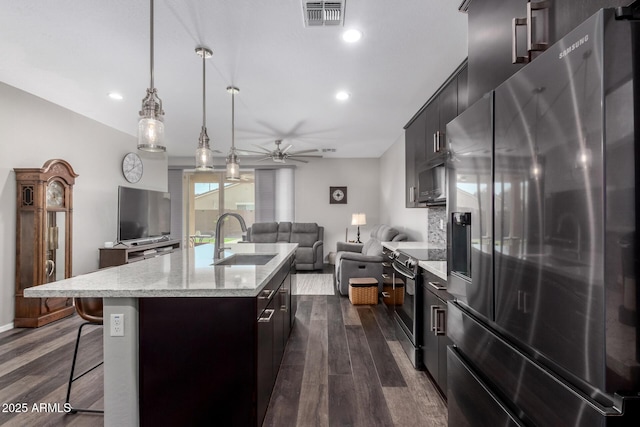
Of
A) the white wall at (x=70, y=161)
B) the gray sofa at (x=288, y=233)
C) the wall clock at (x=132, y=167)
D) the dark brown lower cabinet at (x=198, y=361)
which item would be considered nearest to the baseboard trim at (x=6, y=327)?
the white wall at (x=70, y=161)

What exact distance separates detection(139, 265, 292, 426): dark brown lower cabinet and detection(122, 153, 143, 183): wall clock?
14.9 feet

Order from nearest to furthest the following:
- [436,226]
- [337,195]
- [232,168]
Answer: [232,168]
[436,226]
[337,195]

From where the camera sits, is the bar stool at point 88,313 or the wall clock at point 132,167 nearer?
the bar stool at point 88,313

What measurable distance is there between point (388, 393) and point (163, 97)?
377cm

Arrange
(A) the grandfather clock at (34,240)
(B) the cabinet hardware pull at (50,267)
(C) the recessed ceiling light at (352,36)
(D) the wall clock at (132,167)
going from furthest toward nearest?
(D) the wall clock at (132,167), (B) the cabinet hardware pull at (50,267), (A) the grandfather clock at (34,240), (C) the recessed ceiling light at (352,36)

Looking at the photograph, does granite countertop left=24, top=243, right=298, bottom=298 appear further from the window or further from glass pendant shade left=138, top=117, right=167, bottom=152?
the window

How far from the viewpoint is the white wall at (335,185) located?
7.75 m

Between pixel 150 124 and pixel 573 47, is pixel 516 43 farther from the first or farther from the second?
pixel 150 124

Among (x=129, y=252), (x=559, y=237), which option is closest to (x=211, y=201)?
(x=129, y=252)

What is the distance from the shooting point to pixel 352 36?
2375 mm

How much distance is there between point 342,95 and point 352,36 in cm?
120

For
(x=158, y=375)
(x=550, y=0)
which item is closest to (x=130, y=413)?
(x=158, y=375)

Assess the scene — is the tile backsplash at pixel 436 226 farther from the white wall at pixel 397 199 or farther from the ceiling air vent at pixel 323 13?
the ceiling air vent at pixel 323 13

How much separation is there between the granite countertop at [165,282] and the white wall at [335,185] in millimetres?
5684
